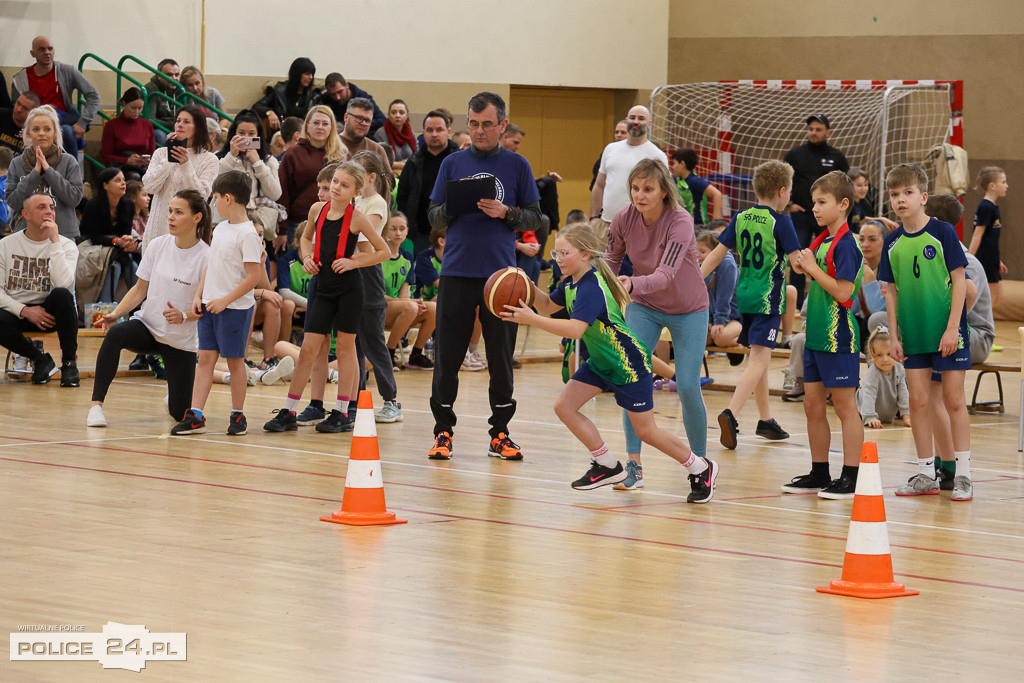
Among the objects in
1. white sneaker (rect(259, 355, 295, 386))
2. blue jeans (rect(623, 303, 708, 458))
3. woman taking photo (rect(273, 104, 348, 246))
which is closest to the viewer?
blue jeans (rect(623, 303, 708, 458))

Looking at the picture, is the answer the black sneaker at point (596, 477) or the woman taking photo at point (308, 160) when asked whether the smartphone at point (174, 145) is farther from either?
the black sneaker at point (596, 477)

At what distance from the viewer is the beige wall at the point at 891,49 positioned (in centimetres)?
2131

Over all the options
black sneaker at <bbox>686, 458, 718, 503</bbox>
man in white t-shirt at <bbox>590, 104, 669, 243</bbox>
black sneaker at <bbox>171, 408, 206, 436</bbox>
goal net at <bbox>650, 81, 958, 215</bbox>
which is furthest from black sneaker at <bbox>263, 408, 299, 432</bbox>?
goal net at <bbox>650, 81, 958, 215</bbox>

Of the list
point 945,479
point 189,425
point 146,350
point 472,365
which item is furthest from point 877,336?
point 146,350

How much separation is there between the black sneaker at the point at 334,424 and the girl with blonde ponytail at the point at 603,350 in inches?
102

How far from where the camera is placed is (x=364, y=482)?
20.5ft

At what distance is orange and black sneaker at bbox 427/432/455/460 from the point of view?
27.0ft

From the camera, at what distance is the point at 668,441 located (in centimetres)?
690

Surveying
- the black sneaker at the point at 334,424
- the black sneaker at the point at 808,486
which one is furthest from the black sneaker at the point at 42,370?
the black sneaker at the point at 808,486

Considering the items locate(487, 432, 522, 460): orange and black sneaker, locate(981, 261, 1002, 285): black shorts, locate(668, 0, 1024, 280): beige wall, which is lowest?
locate(487, 432, 522, 460): orange and black sneaker

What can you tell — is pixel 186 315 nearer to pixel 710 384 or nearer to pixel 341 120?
pixel 710 384

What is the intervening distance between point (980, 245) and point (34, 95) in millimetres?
10400

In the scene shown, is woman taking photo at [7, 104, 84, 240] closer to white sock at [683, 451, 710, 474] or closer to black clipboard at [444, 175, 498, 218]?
black clipboard at [444, 175, 498, 218]

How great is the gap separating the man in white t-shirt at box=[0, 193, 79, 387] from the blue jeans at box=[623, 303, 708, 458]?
220 inches
